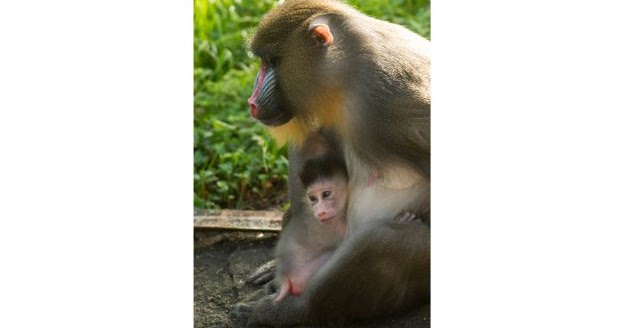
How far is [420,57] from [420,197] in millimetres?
562

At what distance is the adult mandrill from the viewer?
3.99 metres

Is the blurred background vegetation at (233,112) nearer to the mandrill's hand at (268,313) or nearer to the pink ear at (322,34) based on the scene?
the pink ear at (322,34)

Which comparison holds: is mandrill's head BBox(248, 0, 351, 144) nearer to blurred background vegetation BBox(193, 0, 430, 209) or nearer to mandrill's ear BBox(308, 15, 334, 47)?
mandrill's ear BBox(308, 15, 334, 47)

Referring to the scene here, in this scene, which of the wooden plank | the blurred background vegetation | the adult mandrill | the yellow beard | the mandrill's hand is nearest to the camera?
the adult mandrill

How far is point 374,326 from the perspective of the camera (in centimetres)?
422

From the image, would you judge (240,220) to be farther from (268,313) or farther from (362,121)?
(362,121)

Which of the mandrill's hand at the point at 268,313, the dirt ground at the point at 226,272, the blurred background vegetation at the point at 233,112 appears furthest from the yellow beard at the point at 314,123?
the blurred background vegetation at the point at 233,112

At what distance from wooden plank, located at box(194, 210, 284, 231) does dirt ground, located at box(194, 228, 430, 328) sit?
33 mm

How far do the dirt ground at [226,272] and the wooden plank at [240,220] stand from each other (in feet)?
0.11

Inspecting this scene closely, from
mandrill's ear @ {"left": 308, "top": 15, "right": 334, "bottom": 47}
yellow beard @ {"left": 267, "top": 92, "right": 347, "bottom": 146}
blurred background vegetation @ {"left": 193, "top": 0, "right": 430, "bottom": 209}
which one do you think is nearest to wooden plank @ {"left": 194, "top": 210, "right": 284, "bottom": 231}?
blurred background vegetation @ {"left": 193, "top": 0, "right": 430, "bottom": 209}

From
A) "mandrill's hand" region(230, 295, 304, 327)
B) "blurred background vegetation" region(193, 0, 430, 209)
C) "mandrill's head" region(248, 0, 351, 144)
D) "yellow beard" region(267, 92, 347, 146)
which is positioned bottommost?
"blurred background vegetation" region(193, 0, 430, 209)

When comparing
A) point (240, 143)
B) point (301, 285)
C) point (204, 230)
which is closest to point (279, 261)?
point (301, 285)

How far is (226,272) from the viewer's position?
491 centimetres

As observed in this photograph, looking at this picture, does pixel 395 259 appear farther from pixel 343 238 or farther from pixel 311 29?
pixel 311 29
